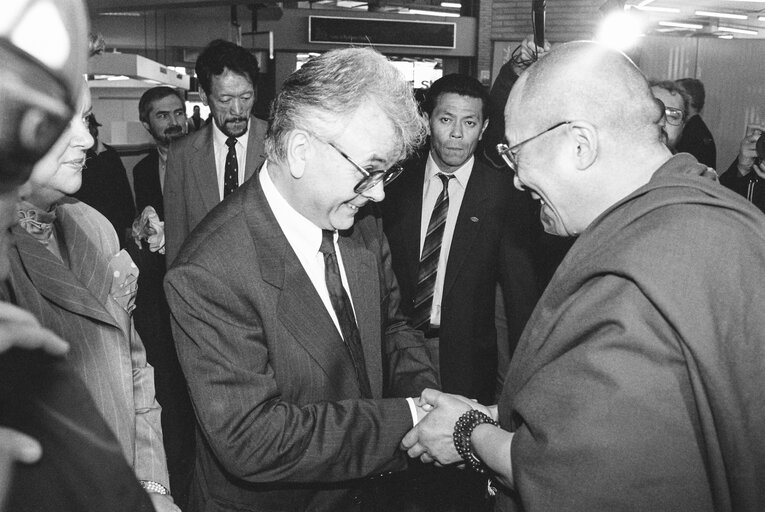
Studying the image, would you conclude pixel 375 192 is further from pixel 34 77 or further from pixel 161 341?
pixel 161 341

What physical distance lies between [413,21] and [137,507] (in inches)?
515

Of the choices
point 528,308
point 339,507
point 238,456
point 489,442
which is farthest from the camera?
point 528,308

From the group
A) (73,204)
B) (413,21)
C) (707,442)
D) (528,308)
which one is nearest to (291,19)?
(413,21)

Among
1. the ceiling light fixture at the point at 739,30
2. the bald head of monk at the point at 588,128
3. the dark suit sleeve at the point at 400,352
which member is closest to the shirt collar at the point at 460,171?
the dark suit sleeve at the point at 400,352

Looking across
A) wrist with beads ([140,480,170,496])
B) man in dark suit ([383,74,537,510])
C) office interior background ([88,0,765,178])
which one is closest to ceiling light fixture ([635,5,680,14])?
office interior background ([88,0,765,178])

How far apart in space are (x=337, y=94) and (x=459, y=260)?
156 centimetres

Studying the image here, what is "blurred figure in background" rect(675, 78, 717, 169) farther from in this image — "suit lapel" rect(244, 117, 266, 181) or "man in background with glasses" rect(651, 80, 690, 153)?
"suit lapel" rect(244, 117, 266, 181)

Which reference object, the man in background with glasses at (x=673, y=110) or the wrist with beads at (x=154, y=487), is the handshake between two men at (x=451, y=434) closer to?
the wrist with beads at (x=154, y=487)

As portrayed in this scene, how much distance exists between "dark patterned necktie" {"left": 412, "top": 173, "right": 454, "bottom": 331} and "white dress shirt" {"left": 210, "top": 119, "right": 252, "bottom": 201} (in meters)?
1.10

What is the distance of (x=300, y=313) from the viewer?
5.37 feet

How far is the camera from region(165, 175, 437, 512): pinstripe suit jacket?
1.52 meters

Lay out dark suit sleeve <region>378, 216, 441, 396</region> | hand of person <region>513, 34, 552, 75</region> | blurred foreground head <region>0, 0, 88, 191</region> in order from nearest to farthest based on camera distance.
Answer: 1. blurred foreground head <region>0, 0, 88, 191</region>
2. dark suit sleeve <region>378, 216, 441, 396</region>
3. hand of person <region>513, 34, 552, 75</region>

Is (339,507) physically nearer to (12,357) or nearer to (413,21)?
(12,357)

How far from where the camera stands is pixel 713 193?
133cm
